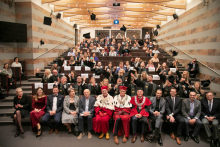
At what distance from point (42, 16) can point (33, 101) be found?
5.08 meters

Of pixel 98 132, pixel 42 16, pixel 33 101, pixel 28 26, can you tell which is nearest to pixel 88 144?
pixel 98 132

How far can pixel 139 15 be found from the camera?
11.4 m

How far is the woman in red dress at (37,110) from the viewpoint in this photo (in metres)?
3.64

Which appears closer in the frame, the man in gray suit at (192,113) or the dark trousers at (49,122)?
the man in gray suit at (192,113)

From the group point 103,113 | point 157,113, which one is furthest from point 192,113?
point 103,113

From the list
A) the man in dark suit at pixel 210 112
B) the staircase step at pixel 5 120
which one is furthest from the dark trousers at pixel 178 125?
the staircase step at pixel 5 120

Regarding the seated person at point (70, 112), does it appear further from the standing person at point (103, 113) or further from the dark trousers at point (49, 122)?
the standing person at point (103, 113)

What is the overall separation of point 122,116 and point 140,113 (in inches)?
16.6

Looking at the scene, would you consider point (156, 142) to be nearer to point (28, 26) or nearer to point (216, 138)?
point (216, 138)

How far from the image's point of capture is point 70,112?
12.3 ft

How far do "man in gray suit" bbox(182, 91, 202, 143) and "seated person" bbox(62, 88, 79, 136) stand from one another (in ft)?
8.03

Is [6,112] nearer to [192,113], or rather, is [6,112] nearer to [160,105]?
[160,105]

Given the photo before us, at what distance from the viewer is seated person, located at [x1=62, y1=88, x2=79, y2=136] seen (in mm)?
3648

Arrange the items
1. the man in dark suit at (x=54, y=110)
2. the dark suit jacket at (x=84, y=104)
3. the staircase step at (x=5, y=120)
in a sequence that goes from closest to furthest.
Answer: the man in dark suit at (x=54, y=110) → the dark suit jacket at (x=84, y=104) → the staircase step at (x=5, y=120)
